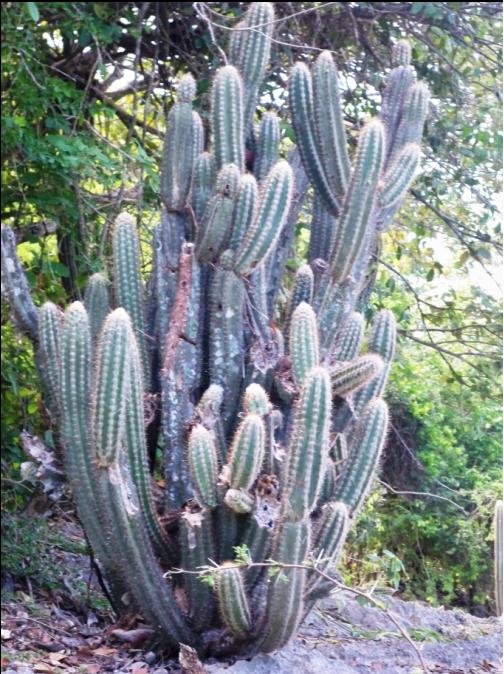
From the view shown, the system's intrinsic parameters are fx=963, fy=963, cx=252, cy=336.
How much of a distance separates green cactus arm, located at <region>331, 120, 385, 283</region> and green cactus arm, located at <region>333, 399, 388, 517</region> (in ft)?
2.17

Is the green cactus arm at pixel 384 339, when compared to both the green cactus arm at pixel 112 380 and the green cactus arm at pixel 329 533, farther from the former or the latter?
the green cactus arm at pixel 112 380

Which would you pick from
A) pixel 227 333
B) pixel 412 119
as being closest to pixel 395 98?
pixel 412 119

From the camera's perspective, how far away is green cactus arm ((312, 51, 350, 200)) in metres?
4.48

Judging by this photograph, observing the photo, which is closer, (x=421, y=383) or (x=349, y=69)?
(x=349, y=69)

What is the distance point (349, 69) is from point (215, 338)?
3.12m

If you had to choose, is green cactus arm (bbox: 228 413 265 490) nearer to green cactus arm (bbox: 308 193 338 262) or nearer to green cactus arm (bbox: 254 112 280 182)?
green cactus arm (bbox: 308 193 338 262)

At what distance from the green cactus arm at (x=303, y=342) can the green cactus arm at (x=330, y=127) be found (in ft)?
3.03

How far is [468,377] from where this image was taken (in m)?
6.62

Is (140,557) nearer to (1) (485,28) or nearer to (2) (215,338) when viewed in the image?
(2) (215,338)

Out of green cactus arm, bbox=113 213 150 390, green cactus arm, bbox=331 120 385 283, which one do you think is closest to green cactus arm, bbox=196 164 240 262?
green cactus arm, bbox=113 213 150 390

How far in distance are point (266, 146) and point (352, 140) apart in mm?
1916

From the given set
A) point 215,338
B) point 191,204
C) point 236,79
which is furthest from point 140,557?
point 236,79

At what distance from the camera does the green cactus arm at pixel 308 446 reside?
3475mm

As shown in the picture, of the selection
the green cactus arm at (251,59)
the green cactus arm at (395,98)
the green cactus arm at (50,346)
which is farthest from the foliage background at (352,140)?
the green cactus arm at (50,346)
